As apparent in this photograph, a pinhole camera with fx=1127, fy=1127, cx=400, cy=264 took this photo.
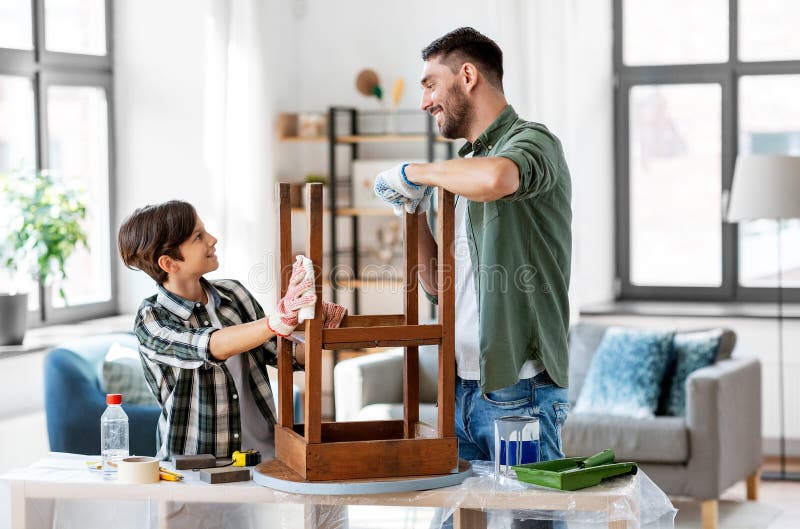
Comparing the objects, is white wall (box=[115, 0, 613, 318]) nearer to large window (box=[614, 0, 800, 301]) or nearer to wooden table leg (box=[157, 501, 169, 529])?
large window (box=[614, 0, 800, 301])

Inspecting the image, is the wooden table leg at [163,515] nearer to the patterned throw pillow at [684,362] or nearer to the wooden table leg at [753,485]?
the patterned throw pillow at [684,362]

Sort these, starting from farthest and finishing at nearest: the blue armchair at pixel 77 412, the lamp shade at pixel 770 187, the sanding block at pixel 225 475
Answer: the lamp shade at pixel 770 187
the blue armchair at pixel 77 412
the sanding block at pixel 225 475

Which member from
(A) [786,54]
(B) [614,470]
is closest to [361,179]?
(A) [786,54]

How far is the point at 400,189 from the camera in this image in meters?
2.03

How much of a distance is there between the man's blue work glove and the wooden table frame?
0.03m

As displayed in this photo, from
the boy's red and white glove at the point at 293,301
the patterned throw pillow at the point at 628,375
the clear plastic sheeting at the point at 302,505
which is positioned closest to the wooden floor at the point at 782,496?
the patterned throw pillow at the point at 628,375

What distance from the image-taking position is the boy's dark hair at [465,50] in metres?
2.27

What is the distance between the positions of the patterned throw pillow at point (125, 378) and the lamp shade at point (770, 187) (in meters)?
2.60

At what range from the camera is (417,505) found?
6.31ft

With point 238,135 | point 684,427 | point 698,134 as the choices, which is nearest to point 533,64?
point 698,134

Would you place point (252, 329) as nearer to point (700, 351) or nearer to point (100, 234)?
point (700, 351)

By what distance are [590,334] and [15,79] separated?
270 centimetres

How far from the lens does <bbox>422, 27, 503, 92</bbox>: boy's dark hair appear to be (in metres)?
2.27

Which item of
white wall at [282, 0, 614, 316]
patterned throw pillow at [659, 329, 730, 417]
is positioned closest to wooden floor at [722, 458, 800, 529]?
patterned throw pillow at [659, 329, 730, 417]
